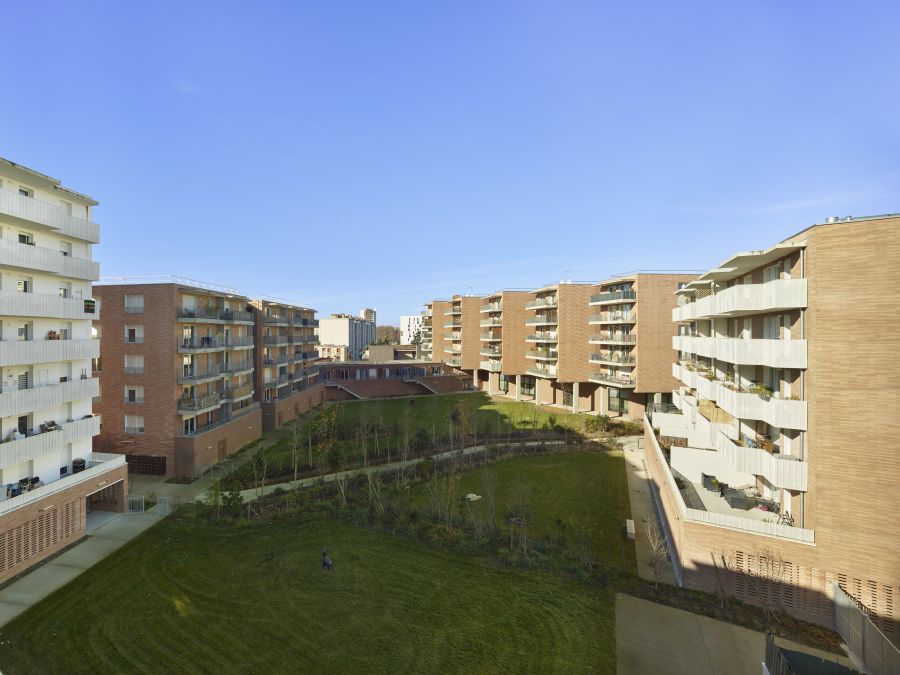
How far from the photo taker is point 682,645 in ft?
41.3

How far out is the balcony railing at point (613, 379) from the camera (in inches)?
1684

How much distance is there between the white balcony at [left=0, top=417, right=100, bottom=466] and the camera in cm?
1714

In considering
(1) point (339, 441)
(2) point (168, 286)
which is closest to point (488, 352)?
(1) point (339, 441)

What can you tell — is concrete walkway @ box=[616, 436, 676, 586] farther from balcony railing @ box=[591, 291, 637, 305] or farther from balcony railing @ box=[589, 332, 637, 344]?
balcony railing @ box=[591, 291, 637, 305]

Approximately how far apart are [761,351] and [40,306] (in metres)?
28.7

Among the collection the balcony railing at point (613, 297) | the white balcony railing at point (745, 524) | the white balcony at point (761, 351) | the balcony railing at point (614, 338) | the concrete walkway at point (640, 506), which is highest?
the balcony railing at point (613, 297)

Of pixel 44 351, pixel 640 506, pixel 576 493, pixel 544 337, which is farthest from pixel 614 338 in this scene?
pixel 44 351

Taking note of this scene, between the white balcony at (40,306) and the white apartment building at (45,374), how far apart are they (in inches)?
1.6

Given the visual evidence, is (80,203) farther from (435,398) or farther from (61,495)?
(435,398)

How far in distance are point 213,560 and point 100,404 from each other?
17879mm

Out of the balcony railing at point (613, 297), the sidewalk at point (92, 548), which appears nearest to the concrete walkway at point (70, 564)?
the sidewalk at point (92, 548)

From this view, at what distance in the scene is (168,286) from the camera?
28.2 m

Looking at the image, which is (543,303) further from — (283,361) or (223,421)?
(223,421)

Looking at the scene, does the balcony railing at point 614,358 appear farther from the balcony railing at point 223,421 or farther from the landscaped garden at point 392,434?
the balcony railing at point 223,421
